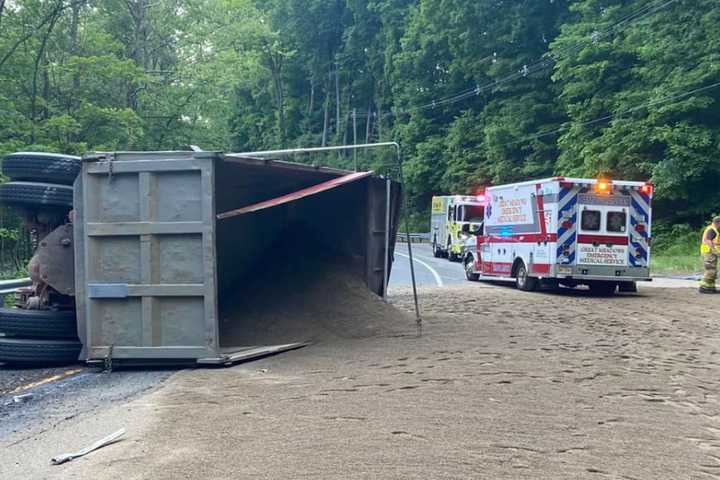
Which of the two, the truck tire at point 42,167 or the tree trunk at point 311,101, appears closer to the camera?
the truck tire at point 42,167

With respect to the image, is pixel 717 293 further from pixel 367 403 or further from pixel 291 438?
pixel 291 438

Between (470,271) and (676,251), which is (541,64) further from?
(470,271)

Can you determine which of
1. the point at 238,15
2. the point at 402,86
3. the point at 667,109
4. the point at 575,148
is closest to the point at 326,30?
the point at 402,86

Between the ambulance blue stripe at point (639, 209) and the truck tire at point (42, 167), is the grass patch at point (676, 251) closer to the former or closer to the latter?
the ambulance blue stripe at point (639, 209)

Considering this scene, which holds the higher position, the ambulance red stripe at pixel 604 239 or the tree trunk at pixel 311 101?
the tree trunk at pixel 311 101

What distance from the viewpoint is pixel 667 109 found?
99.2ft

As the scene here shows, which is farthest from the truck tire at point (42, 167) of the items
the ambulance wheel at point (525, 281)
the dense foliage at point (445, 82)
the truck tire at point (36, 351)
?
the ambulance wheel at point (525, 281)

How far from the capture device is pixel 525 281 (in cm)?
1825

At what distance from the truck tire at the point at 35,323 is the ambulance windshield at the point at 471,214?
2568 centimetres

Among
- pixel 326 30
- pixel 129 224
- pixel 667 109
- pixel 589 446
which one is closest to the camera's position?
pixel 589 446

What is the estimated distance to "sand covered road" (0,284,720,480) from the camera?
4480 mm

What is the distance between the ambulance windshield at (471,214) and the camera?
1283 inches

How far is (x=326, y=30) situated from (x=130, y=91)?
176ft

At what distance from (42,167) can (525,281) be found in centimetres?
1275
